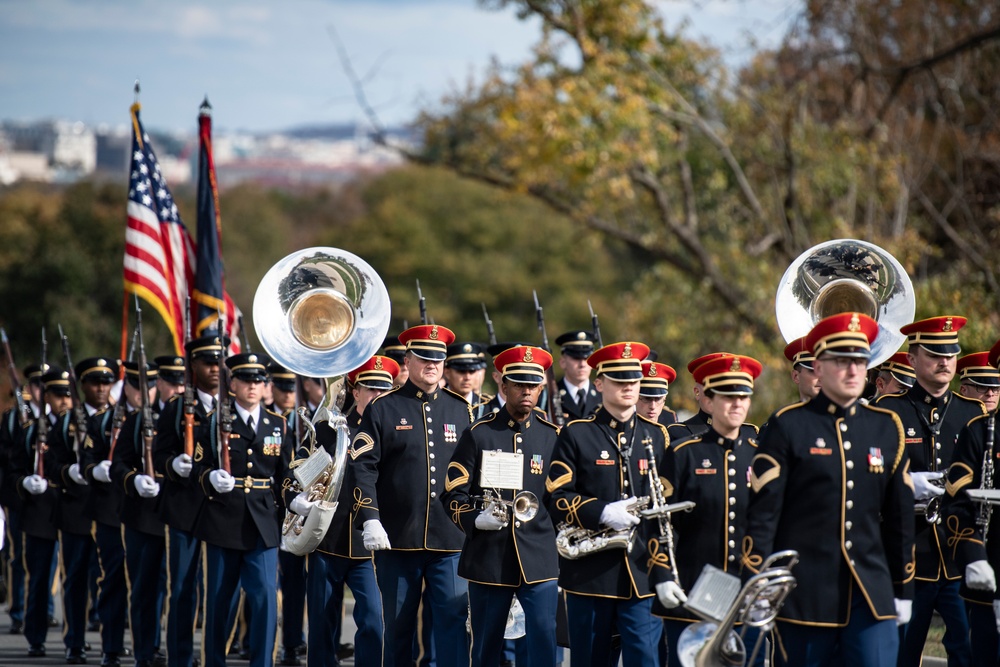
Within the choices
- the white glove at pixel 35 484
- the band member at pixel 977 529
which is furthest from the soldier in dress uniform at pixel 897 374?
the white glove at pixel 35 484

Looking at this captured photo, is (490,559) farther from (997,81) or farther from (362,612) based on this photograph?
(997,81)

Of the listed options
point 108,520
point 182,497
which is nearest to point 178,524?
point 182,497

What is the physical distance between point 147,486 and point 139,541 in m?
0.65

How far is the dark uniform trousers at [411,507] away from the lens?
9047 mm

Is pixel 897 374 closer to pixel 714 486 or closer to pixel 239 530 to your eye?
pixel 714 486

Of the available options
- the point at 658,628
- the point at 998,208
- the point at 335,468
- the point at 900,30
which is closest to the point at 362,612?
the point at 335,468

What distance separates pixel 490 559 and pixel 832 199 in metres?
16.1

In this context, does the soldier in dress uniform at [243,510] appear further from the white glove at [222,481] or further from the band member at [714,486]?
the band member at [714,486]

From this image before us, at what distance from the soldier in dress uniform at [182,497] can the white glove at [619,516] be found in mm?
3717

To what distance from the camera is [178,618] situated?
34.0 ft

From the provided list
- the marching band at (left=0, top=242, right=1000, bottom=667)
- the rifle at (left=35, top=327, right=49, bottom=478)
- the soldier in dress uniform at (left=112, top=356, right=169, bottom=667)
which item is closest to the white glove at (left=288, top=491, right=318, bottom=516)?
the marching band at (left=0, top=242, right=1000, bottom=667)

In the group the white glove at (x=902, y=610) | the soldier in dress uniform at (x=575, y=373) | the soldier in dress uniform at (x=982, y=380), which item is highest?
the soldier in dress uniform at (x=575, y=373)

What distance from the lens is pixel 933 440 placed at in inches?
328

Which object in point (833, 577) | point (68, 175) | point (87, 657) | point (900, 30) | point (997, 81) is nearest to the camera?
point (833, 577)
